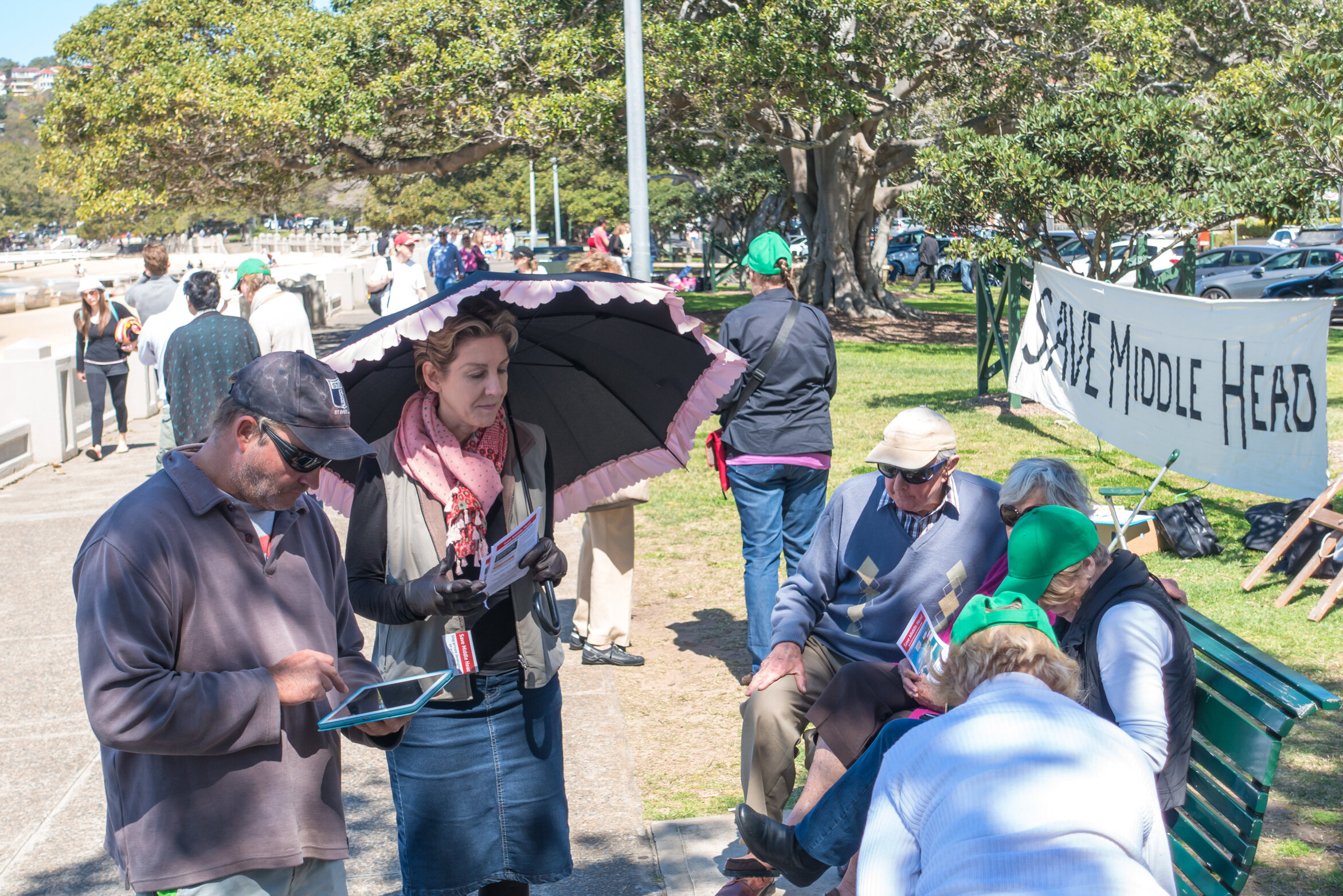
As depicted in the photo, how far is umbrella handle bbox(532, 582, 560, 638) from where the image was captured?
3.01 metres

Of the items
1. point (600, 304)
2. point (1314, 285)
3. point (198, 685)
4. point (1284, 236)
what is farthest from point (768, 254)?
point (1284, 236)

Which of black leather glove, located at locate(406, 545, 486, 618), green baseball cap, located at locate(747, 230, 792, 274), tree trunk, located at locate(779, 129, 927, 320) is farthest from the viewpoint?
tree trunk, located at locate(779, 129, 927, 320)

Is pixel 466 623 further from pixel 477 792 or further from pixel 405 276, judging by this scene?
pixel 405 276

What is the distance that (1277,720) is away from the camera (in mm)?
3006

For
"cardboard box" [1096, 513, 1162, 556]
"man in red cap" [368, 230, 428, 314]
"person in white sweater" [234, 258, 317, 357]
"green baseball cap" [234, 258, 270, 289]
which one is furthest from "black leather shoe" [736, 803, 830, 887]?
"man in red cap" [368, 230, 428, 314]

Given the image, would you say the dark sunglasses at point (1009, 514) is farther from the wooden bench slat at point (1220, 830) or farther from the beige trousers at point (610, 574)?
the beige trousers at point (610, 574)

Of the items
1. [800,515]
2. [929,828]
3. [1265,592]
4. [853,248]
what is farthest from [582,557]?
[853,248]

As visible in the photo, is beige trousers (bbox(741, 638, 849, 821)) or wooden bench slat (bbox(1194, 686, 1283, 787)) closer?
wooden bench slat (bbox(1194, 686, 1283, 787))

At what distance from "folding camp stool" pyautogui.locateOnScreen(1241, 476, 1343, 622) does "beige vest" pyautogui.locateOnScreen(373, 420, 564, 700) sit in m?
4.85

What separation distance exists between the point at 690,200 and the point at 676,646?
145 feet

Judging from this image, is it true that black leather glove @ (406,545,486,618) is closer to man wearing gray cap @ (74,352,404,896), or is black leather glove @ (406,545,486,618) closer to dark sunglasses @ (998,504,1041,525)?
man wearing gray cap @ (74,352,404,896)

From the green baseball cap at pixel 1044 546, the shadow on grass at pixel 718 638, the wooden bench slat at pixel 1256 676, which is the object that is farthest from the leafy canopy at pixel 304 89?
the green baseball cap at pixel 1044 546

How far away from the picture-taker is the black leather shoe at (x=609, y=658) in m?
6.13

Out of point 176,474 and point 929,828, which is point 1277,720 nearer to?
point 929,828
